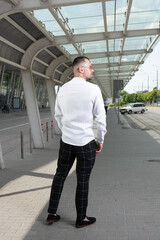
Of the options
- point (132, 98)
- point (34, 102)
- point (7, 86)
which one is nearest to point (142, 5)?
point (34, 102)

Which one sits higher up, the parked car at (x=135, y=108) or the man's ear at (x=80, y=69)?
the man's ear at (x=80, y=69)

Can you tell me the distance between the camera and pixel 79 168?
3.47 metres

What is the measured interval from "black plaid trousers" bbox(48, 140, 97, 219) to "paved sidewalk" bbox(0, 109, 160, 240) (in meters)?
0.28

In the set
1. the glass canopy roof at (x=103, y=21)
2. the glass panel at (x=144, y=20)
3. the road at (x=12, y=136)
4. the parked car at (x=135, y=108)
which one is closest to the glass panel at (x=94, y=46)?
the glass canopy roof at (x=103, y=21)

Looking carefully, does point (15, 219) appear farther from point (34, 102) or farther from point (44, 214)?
point (34, 102)

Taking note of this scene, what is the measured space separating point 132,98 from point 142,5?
15513 cm

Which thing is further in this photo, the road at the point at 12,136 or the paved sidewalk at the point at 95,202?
the road at the point at 12,136

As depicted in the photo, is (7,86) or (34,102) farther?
(7,86)

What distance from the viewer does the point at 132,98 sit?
161000mm

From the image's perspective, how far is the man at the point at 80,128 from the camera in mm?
3363

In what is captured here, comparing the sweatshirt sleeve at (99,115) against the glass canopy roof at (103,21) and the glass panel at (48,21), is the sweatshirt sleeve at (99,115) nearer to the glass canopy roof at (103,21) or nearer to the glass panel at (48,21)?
the glass canopy roof at (103,21)

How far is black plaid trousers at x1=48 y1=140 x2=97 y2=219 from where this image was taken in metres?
3.41

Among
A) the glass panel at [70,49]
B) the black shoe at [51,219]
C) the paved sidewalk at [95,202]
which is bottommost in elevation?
the paved sidewalk at [95,202]

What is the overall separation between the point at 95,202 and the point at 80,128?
1522 mm
